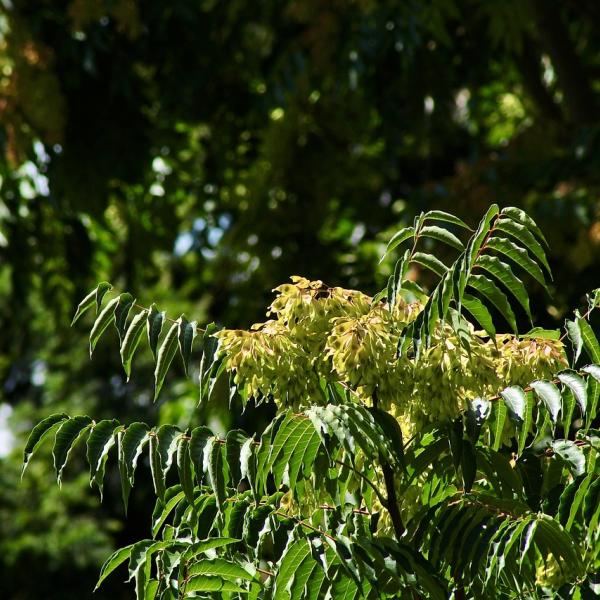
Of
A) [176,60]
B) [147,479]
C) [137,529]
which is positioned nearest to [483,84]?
[176,60]

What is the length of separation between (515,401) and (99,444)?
73 cm

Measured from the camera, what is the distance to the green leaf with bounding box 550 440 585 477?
202 cm

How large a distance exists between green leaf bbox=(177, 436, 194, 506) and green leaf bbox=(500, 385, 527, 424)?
1.80ft

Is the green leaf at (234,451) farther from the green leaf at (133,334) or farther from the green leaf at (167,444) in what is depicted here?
the green leaf at (133,334)

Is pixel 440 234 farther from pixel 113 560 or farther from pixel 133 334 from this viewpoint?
pixel 113 560

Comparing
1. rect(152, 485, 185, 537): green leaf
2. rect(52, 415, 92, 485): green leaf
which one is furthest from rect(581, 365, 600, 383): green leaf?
rect(52, 415, 92, 485): green leaf

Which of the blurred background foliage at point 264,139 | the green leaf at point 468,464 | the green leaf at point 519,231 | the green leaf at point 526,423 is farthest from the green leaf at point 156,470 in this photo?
the blurred background foliage at point 264,139

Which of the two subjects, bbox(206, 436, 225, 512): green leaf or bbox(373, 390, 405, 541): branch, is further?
bbox(373, 390, 405, 541): branch

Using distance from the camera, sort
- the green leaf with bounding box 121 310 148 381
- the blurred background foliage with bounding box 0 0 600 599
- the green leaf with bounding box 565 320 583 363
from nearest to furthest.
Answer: the green leaf with bounding box 565 320 583 363
the green leaf with bounding box 121 310 148 381
the blurred background foliage with bounding box 0 0 600 599

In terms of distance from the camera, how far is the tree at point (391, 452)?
199 centimetres

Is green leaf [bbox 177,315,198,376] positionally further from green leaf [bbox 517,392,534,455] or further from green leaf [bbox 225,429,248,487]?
green leaf [bbox 517,392,534,455]

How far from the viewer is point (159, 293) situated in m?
8.99

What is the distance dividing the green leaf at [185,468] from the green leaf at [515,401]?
549mm

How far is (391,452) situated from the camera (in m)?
2.00
